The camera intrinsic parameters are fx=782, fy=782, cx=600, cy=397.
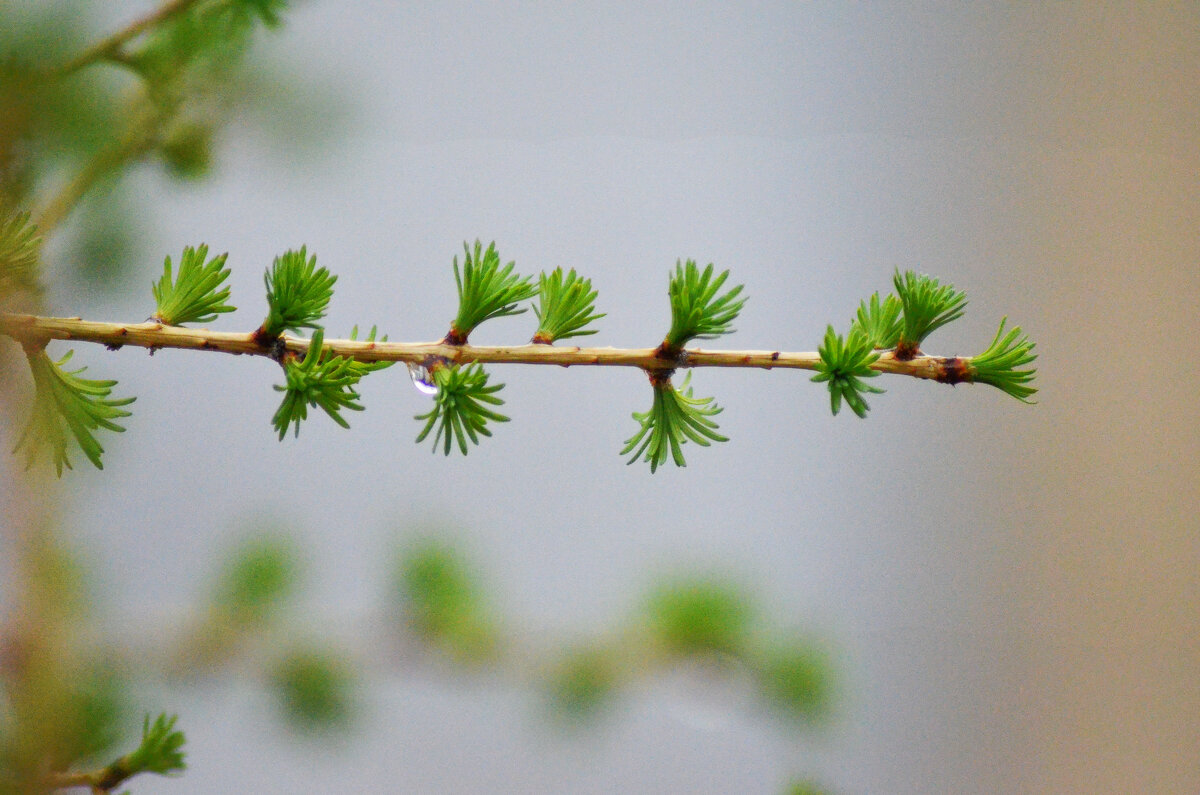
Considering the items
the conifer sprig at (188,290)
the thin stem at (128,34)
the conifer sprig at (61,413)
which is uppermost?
the thin stem at (128,34)

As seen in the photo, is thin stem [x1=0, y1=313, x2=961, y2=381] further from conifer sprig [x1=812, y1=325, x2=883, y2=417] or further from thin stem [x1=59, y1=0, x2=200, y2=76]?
thin stem [x1=59, y1=0, x2=200, y2=76]

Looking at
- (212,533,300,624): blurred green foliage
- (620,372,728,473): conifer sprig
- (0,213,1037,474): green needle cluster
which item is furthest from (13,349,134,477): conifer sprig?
(212,533,300,624): blurred green foliage

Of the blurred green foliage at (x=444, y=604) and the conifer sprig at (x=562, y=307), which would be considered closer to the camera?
the conifer sprig at (x=562, y=307)

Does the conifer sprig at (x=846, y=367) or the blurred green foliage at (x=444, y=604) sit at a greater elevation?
the conifer sprig at (x=846, y=367)

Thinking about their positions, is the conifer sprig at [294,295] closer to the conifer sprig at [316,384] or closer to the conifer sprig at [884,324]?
the conifer sprig at [316,384]

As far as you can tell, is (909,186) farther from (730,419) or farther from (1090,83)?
(730,419)

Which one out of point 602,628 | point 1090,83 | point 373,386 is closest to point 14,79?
point 602,628

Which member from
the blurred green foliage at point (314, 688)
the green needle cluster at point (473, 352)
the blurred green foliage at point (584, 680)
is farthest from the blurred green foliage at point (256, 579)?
the green needle cluster at point (473, 352)
